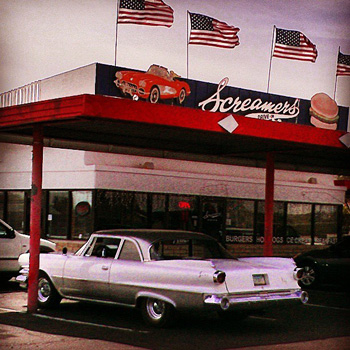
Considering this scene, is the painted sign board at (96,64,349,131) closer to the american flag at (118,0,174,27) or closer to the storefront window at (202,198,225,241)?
the storefront window at (202,198,225,241)

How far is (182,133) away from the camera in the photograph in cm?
1177

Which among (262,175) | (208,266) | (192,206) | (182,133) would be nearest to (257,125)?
(182,133)

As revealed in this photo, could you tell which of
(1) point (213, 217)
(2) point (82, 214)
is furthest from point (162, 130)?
(1) point (213, 217)

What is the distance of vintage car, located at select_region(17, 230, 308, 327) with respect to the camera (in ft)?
27.6

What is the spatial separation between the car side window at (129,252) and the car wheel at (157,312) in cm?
70

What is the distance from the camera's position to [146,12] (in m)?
17.0

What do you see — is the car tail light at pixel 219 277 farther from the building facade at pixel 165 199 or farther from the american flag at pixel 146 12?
the building facade at pixel 165 199

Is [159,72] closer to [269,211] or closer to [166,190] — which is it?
[166,190]

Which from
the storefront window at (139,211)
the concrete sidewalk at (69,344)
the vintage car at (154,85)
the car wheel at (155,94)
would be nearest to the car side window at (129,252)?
the concrete sidewalk at (69,344)

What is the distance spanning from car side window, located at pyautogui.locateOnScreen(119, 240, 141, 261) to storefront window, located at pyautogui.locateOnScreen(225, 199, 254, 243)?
13.8 m

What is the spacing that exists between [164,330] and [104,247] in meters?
1.90

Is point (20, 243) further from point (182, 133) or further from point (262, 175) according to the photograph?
point (262, 175)

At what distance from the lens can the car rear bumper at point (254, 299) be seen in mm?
8211

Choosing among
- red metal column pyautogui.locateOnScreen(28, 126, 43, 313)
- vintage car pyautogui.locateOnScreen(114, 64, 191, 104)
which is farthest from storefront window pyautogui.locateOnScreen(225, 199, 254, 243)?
red metal column pyautogui.locateOnScreen(28, 126, 43, 313)
